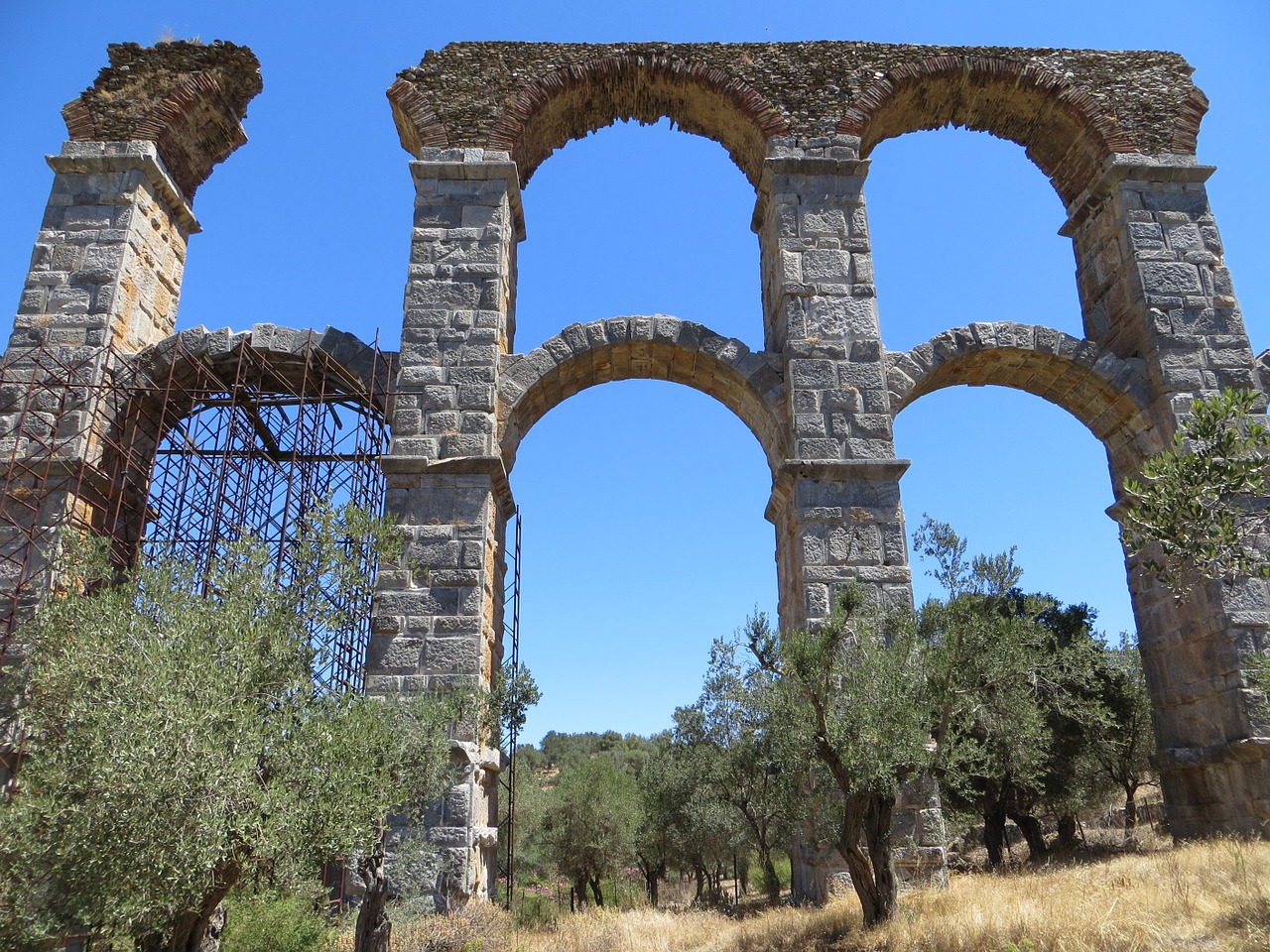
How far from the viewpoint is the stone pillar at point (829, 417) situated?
319 inches

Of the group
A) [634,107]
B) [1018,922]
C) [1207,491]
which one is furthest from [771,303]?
[1018,922]

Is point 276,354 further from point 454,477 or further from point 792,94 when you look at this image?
point 792,94

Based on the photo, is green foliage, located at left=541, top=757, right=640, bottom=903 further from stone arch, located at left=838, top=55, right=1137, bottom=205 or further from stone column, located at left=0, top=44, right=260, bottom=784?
stone arch, located at left=838, top=55, right=1137, bottom=205

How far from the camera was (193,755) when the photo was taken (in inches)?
193

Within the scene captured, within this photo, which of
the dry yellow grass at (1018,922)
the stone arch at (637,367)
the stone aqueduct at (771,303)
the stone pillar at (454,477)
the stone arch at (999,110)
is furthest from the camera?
the stone arch at (999,110)

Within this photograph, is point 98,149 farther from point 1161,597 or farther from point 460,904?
point 1161,597

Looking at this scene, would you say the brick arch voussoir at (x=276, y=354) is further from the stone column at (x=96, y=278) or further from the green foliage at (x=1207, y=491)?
the green foliage at (x=1207, y=491)

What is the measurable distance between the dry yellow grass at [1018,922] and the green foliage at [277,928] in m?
0.59

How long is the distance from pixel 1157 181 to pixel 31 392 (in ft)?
39.1

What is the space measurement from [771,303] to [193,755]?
285 inches

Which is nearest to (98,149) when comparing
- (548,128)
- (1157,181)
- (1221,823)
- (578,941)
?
(548,128)

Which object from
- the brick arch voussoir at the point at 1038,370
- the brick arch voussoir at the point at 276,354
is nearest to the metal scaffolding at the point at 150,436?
the brick arch voussoir at the point at 276,354

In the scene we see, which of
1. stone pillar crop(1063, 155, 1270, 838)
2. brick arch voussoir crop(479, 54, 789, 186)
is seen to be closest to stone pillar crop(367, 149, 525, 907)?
brick arch voussoir crop(479, 54, 789, 186)

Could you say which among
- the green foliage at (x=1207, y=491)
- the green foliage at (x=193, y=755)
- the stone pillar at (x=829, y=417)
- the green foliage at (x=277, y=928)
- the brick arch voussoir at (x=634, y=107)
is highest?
the brick arch voussoir at (x=634, y=107)
